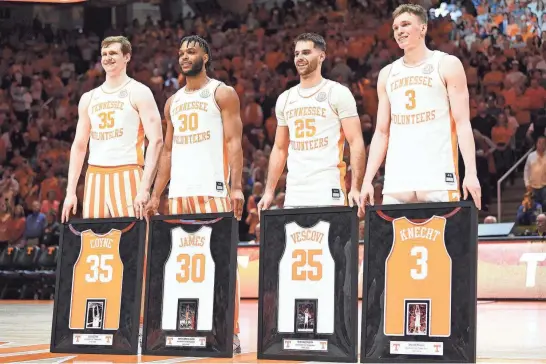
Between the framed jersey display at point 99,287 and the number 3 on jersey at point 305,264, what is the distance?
1.11m

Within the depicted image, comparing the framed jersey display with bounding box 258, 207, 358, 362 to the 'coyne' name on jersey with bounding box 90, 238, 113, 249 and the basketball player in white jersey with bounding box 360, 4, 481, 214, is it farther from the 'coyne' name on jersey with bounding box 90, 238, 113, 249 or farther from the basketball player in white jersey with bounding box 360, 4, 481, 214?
the 'coyne' name on jersey with bounding box 90, 238, 113, 249

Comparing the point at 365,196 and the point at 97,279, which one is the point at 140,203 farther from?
the point at 365,196

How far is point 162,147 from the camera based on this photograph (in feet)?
22.8

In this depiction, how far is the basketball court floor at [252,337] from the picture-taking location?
6055mm

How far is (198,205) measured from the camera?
6.72 metres

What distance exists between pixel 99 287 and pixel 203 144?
1.22 metres

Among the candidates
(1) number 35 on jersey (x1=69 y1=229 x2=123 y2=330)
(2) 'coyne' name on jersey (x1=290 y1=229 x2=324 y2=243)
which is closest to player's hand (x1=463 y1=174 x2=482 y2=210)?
(2) 'coyne' name on jersey (x1=290 y1=229 x2=324 y2=243)

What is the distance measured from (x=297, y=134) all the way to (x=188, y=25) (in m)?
17.4

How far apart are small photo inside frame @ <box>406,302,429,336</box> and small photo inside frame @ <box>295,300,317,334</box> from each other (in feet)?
2.00

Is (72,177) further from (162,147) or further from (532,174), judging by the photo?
(532,174)

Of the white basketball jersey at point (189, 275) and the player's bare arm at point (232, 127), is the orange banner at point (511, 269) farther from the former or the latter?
the white basketball jersey at point (189, 275)

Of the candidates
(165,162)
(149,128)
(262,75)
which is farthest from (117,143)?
(262,75)

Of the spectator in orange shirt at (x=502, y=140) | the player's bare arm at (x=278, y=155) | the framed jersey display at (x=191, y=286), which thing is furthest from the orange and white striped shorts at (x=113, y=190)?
the spectator in orange shirt at (x=502, y=140)

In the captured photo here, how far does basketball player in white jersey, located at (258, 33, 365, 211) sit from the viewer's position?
638 cm
